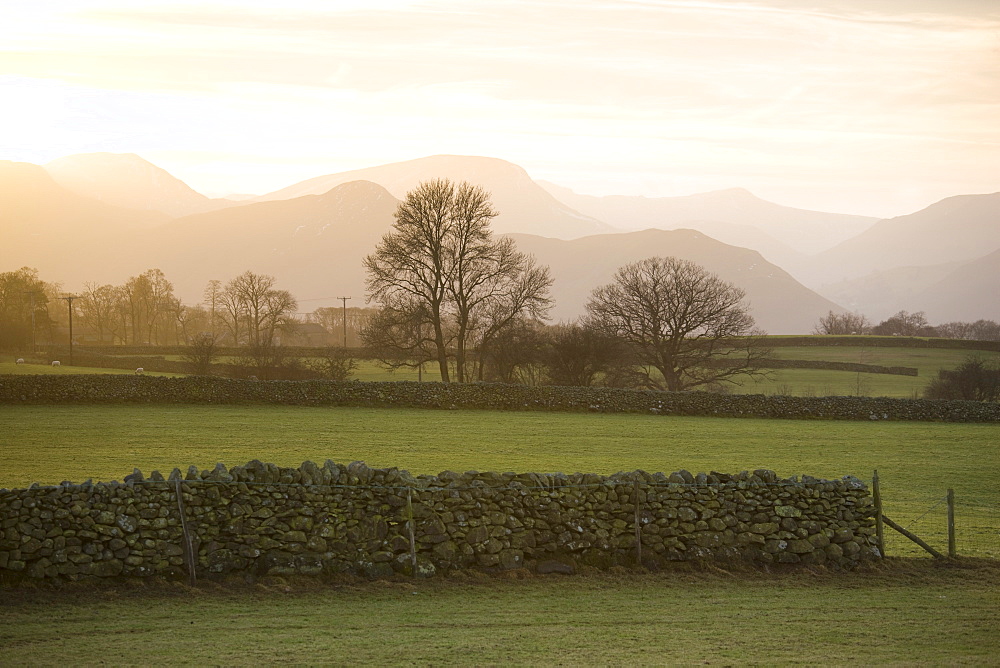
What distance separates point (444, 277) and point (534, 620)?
46.4 m

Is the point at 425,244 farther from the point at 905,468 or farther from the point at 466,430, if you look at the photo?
the point at 905,468

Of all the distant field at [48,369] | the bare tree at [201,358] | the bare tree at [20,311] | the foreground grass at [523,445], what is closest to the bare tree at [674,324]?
the foreground grass at [523,445]

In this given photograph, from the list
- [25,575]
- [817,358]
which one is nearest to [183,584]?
[25,575]

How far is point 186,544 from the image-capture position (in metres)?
12.6

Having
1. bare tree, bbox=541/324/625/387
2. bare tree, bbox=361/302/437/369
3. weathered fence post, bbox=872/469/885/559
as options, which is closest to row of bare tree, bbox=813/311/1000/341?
bare tree, bbox=541/324/625/387

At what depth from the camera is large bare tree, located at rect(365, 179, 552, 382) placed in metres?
55.2

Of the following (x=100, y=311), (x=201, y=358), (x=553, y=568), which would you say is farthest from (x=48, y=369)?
(x=100, y=311)

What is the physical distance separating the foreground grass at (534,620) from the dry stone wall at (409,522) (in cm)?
A: 38

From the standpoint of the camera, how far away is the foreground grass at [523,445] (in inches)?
866

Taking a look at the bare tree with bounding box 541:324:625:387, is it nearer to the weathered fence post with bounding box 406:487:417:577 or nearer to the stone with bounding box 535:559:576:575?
the stone with bounding box 535:559:576:575

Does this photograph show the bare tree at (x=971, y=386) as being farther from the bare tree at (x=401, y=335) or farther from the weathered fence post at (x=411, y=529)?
the weathered fence post at (x=411, y=529)

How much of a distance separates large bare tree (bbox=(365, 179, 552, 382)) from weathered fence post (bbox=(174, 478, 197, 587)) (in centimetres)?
4165

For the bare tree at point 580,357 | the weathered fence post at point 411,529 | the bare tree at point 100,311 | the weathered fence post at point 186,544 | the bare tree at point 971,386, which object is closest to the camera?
the weathered fence post at point 186,544

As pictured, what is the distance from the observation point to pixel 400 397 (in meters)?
40.7
